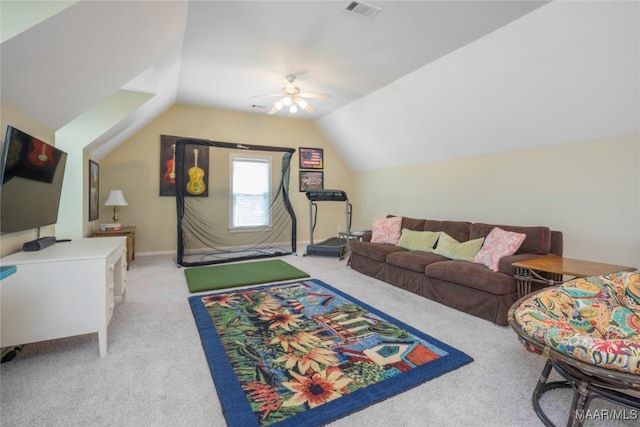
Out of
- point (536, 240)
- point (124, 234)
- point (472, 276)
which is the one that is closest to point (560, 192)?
point (536, 240)

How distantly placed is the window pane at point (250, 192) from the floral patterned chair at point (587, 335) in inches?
215

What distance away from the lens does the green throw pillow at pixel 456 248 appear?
140 inches

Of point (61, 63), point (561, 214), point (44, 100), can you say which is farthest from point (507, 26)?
→ point (44, 100)

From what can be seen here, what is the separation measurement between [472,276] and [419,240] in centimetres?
130

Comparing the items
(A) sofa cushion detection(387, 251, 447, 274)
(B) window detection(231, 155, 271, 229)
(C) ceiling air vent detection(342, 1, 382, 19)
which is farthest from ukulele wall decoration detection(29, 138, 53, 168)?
(B) window detection(231, 155, 271, 229)

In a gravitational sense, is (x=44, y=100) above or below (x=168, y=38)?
below

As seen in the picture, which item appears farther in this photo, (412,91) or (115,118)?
(412,91)

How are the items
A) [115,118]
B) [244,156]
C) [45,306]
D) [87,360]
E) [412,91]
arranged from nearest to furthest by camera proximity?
[45,306] → [87,360] → [115,118] → [412,91] → [244,156]

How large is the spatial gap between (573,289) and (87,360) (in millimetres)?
3277

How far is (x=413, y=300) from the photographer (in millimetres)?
3393

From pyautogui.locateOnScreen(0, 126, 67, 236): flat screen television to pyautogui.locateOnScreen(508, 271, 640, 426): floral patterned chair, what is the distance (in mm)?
3181

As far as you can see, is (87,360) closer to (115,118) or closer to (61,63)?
(61,63)

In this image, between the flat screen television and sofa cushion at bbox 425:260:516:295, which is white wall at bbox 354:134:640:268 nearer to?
sofa cushion at bbox 425:260:516:295

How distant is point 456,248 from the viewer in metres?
3.73
